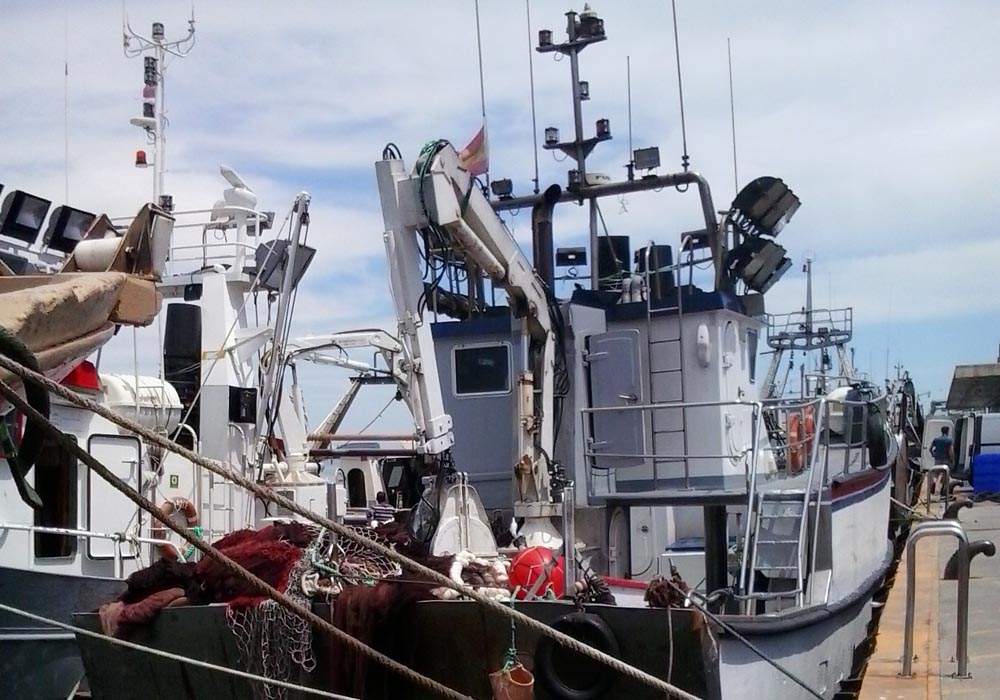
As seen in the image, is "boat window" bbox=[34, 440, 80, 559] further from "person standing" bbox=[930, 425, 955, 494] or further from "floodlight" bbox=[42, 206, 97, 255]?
"person standing" bbox=[930, 425, 955, 494]

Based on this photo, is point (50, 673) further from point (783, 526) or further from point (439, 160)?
point (783, 526)

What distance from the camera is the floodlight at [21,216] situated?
10109 millimetres

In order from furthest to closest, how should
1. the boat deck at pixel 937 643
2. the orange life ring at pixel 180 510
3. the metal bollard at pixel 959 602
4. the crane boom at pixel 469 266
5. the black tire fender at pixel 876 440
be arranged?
1. the black tire fender at pixel 876 440
2. the orange life ring at pixel 180 510
3. the crane boom at pixel 469 266
4. the metal bollard at pixel 959 602
5. the boat deck at pixel 937 643

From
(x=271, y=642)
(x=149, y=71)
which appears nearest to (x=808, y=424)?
(x=271, y=642)

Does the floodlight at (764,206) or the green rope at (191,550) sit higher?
the floodlight at (764,206)

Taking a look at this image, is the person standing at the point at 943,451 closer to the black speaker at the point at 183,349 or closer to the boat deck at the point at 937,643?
the boat deck at the point at 937,643

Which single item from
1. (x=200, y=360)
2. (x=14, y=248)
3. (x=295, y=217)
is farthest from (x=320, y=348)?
(x=14, y=248)

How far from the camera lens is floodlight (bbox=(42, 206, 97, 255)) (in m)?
9.92

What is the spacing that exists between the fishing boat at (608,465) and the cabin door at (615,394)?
0.9 inches

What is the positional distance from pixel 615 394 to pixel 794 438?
1.66m

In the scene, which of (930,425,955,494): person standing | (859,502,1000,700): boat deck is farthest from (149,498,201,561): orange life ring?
(930,425,955,494): person standing

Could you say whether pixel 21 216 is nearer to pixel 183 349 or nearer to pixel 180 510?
pixel 180 510

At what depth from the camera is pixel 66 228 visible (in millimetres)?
10094

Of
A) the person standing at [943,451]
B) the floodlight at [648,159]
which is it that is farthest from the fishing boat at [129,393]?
the person standing at [943,451]
